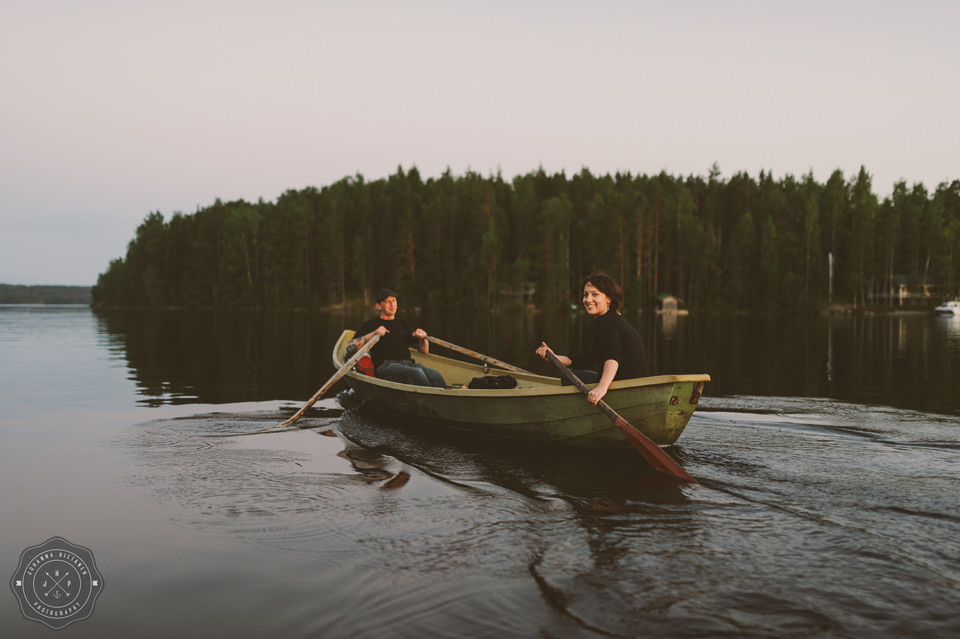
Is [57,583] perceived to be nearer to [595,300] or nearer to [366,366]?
[595,300]

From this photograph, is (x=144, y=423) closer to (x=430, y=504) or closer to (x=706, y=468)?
(x=430, y=504)

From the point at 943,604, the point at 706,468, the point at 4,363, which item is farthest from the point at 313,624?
the point at 4,363

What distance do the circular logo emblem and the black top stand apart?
18.2 feet

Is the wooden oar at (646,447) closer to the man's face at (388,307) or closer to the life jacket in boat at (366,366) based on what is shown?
the man's face at (388,307)

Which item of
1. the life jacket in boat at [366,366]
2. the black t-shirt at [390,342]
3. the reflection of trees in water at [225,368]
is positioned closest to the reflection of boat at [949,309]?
the reflection of trees in water at [225,368]

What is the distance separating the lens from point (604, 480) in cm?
721

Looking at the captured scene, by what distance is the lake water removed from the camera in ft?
13.3

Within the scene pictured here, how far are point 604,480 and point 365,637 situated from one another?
157 inches

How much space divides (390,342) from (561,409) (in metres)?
4.57

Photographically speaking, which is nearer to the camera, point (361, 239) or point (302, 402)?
point (302, 402)

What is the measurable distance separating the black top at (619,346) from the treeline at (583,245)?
7429 centimetres

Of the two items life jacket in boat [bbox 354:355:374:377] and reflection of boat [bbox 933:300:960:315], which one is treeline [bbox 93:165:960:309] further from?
life jacket in boat [bbox 354:355:374:377]

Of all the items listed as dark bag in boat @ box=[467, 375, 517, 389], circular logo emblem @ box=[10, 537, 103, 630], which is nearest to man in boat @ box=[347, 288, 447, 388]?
dark bag in boat @ box=[467, 375, 517, 389]

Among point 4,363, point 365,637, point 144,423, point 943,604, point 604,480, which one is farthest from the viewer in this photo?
point 4,363
